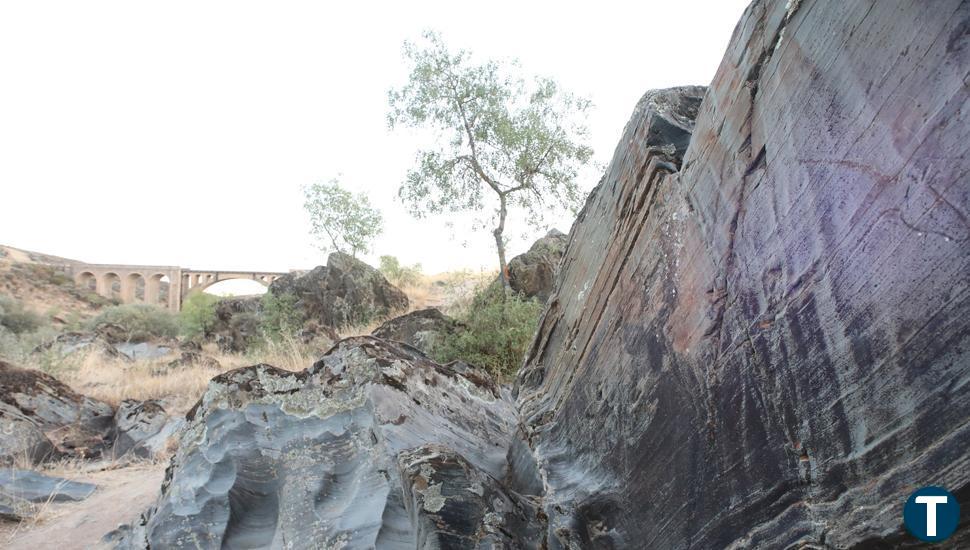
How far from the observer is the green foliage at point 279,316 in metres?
18.7

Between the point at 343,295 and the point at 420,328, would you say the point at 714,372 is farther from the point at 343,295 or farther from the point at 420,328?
the point at 343,295

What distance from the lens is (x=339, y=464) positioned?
362cm

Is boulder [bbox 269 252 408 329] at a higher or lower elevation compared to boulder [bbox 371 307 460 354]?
higher

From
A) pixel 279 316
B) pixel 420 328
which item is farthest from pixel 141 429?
pixel 279 316

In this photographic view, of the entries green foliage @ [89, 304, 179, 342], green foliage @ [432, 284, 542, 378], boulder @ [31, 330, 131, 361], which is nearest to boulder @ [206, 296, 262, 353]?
A: boulder @ [31, 330, 131, 361]

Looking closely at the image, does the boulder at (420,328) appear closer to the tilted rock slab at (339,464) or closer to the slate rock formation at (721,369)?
the tilted rock slab at (339,464)

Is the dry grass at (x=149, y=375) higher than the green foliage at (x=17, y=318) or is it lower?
lower

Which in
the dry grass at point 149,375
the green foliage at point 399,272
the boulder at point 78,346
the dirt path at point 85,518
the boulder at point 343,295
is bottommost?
the dirt path at point 85,518

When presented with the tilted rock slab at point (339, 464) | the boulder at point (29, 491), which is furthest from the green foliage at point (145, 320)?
the tilted rock slab at point (339, 464)

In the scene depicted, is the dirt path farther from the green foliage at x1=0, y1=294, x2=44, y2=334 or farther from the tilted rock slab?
the green foliage at x1=0, y1=294, x2=44, y2=334

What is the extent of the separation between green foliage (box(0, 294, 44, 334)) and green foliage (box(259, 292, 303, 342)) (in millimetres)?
18224

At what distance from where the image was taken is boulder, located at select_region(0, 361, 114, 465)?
27.7 ft

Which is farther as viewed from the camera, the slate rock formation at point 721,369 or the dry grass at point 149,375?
the dry grass at point 149,375

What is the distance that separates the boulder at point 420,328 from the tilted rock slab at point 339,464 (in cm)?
884
